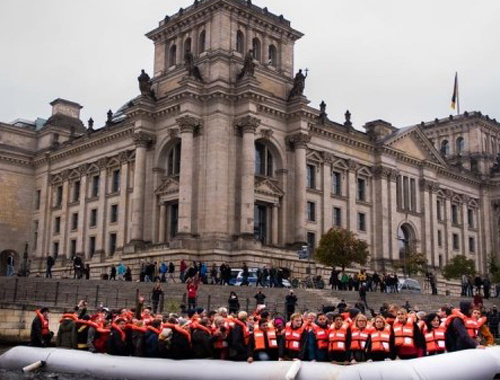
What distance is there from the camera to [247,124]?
5347 cm

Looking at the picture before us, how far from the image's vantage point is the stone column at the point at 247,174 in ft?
171

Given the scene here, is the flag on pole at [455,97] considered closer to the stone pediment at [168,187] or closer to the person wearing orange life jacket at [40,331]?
the stone pediment at [168,187]

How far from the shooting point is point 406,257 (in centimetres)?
6550

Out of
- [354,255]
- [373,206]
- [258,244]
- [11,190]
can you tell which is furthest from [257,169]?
[11,190]

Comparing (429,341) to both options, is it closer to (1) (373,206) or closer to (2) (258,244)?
(2) (258,244)

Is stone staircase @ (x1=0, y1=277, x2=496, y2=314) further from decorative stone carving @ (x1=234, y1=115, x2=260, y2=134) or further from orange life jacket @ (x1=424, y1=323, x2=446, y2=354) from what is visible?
orange life jacket @ (x1=424, y1=323, x2=446, y2=354)

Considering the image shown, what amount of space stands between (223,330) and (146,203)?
39434 millimetres

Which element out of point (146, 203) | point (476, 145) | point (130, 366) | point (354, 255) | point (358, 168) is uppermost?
point (476, 145)

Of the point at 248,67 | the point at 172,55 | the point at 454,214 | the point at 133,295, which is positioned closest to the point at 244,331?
the point at 133,295

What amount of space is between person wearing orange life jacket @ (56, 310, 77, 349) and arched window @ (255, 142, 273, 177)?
114 ft

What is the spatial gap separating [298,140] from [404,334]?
40.3 metres

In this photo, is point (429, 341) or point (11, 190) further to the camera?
point (11, 190)

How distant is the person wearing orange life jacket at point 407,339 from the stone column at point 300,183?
38054 mm

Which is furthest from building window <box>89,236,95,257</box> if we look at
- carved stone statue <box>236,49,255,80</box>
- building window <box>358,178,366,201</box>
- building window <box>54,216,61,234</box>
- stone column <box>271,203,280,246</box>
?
building window <box>358,178,366,201</box>
